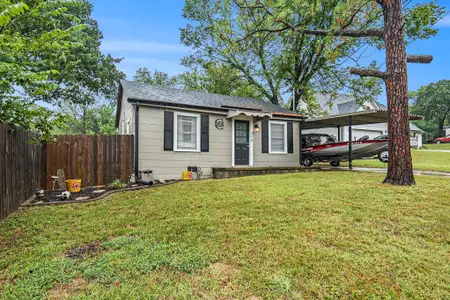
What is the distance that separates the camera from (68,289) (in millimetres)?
1942

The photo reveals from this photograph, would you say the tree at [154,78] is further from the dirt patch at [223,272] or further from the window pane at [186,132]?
the dirt patch at [223,272]

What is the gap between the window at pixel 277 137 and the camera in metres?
10.6

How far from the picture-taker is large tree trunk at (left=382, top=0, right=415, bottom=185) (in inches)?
218

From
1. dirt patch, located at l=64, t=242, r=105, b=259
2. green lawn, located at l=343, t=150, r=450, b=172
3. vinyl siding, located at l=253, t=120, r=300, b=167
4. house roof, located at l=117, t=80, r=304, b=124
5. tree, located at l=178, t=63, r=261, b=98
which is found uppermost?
tree, located at l=178, t=63, r=261, b=98

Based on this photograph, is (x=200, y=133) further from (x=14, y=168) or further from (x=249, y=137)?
(x=14, y=168)

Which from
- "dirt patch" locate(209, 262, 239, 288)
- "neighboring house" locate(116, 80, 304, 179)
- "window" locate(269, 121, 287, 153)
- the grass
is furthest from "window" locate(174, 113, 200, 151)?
"dirt patch" locate(209, 262, 239, 288)

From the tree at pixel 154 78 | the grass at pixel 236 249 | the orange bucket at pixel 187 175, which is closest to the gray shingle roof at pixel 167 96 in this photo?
the orange bucket at pixel 187 175

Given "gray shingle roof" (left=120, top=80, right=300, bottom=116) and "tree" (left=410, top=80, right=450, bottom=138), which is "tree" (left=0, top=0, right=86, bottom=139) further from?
"tree" (left=410, top=80, right=450, bottom=138)

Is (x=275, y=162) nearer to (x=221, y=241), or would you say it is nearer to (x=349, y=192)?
(x=349, y=192)

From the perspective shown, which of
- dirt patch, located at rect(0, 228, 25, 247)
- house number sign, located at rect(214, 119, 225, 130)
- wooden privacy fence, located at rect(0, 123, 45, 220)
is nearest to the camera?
dirt patch, located at rect(0, 228, 25, 247)

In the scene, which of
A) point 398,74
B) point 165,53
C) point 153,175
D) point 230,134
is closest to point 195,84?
point 165,53

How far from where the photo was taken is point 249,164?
996cm

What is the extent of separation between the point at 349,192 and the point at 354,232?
2.22 m

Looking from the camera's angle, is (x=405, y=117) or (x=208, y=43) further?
(x=208, y=43)
